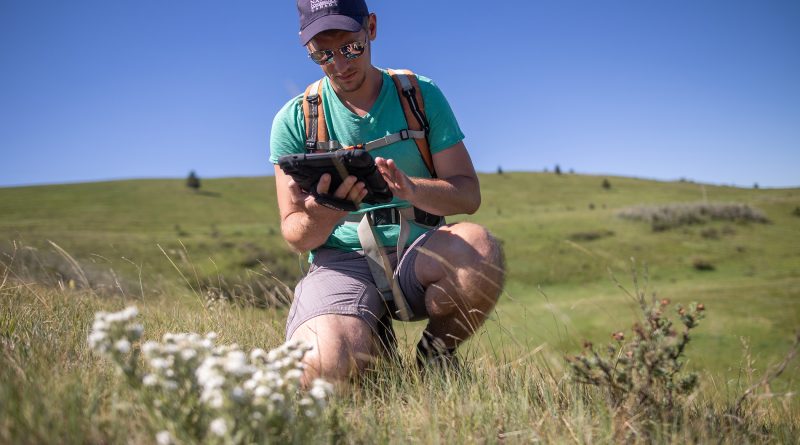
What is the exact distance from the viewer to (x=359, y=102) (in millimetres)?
3797

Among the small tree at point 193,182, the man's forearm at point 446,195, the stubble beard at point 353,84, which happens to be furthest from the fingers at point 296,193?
the small tree at point 193,182

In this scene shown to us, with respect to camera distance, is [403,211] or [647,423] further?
[403,211]

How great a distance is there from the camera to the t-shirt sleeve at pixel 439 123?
12.4ft

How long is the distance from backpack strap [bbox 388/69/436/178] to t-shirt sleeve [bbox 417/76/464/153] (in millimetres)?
40

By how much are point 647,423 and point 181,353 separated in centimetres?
195

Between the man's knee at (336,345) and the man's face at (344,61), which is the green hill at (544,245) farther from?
the man's face at (344,61)

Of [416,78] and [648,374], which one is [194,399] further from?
[416,78]

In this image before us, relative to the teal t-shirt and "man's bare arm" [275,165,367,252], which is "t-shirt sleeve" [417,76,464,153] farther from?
"man's bare arm" [275,165,367,252]

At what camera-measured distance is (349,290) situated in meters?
3.49

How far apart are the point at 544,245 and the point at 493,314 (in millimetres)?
31701

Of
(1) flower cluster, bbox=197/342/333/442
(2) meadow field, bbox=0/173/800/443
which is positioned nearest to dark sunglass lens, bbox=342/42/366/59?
(2) meadow field, bbox=0/173/800/443

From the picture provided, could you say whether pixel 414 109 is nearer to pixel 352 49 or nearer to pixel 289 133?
pixel 352 49

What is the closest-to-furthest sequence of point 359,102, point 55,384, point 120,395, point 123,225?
1. point 55,384
2. point 120,395
3. point 359,102
4. point 123,225

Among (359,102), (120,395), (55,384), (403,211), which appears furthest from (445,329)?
(55,384)
